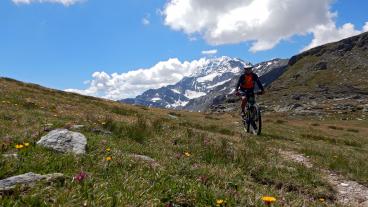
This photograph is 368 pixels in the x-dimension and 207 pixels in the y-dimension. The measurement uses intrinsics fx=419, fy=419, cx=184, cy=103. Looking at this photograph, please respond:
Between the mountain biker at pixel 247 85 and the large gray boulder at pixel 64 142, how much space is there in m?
11.7

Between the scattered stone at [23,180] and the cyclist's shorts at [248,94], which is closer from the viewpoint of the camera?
the scattered stone at [23,180]

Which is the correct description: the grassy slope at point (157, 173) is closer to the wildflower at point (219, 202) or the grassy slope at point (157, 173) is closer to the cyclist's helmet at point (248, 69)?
the wildflower at point (219, 202)

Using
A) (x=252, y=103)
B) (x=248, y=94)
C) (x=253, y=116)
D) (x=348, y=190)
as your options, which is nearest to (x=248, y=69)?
(x=248, y=94)

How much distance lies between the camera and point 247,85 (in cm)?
1986

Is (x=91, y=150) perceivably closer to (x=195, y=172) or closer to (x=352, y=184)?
(x=195, y=172)

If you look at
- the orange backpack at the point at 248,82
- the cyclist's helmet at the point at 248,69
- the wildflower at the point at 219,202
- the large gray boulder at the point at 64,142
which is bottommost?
the wildflower at the point at 219,202

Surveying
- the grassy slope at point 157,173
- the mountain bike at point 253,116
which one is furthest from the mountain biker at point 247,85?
the grassy slope at point 157,173

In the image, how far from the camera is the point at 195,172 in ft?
25.3

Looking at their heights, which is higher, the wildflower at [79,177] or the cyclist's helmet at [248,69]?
the cyclist's helmet at [248,69]

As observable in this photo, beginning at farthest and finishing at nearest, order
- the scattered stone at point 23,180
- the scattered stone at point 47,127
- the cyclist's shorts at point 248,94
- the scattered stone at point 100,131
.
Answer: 1. the cyclist's shorts at point 248,94
2. the scattered stone at point 100,131
3. the scattered stone at point 47,127
4. the scattered stone at point 23,180

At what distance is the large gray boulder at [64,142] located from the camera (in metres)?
8.09

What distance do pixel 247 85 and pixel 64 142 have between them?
12.7 metres

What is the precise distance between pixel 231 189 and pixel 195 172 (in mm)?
1058

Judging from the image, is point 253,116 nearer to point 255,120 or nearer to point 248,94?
point 255,120
